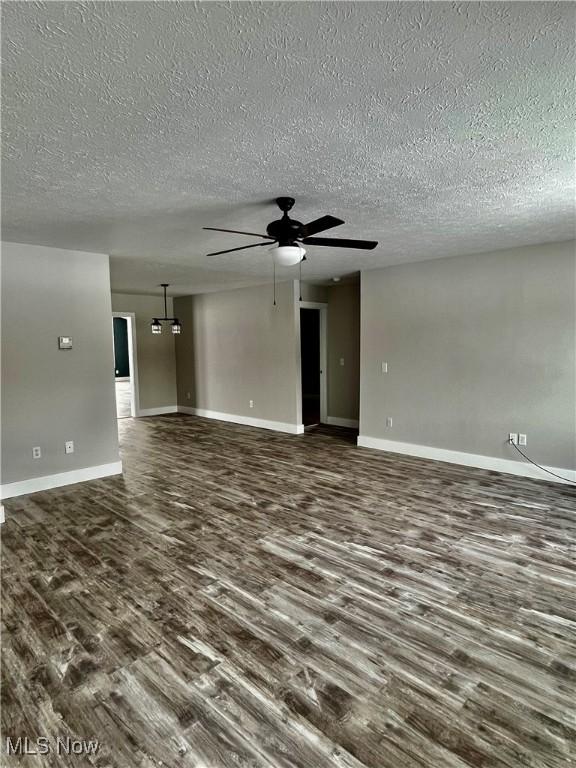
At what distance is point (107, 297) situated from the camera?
191 inches

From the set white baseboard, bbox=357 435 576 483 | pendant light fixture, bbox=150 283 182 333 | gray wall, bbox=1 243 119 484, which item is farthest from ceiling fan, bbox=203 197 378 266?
pendant light fixture, bbox=150 283 182 333

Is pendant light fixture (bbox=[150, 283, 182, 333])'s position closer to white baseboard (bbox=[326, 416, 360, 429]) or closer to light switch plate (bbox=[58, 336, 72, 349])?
white baseboard (bbox=[326, 416, 360, 429])

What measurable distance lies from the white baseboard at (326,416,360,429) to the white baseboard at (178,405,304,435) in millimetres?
908

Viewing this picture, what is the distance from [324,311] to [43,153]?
5.77 meters

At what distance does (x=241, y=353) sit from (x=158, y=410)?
2662 mm

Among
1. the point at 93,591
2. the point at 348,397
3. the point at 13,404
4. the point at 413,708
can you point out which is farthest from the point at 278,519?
the point at 348,397

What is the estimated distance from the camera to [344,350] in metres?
7.53

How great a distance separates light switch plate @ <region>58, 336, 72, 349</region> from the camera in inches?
179

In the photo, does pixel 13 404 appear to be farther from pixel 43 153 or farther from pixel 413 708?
pixel 413 708

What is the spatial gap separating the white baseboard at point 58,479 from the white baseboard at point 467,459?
134 inches

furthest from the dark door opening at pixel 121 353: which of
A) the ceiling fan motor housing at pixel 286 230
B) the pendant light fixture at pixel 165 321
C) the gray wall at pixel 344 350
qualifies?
the ceiling fan motor housing at pixel 286 230


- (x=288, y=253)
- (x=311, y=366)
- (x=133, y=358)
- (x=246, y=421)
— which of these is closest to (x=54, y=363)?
(x=288, y=253)

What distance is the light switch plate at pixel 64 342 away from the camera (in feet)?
14.9

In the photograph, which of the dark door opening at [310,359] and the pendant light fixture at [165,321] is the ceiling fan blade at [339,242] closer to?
the pendant light fixture at [165,321]
